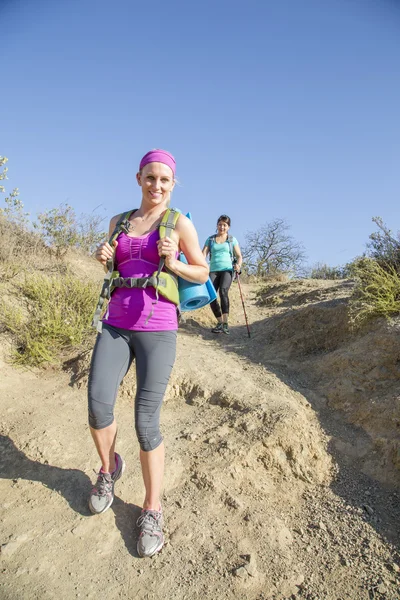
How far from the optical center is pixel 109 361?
7.41 ft

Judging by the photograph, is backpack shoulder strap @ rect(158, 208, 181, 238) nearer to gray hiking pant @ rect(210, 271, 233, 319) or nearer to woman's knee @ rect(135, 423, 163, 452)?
woman's knee @ rect(135, 423, 163, 452)

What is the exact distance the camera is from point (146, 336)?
2240 mm

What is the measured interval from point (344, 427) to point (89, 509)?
2.30 metres

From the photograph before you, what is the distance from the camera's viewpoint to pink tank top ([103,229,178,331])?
225 cm

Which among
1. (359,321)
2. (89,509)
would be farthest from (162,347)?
(359,321)

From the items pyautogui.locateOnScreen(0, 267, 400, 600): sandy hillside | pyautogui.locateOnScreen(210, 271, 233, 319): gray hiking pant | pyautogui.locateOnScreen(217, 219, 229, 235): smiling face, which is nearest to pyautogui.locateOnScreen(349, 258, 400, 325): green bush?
pyautogui.locateOnScreen(0, 267, 400, 600): sandy hillside

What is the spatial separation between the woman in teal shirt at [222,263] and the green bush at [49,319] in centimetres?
220

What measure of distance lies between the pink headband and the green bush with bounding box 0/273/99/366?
294 cm

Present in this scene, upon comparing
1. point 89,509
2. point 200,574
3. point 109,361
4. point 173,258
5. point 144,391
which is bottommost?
point 200,574

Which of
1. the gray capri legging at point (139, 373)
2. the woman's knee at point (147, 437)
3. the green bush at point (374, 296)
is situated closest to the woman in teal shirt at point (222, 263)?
the green bush at point (374, 296)

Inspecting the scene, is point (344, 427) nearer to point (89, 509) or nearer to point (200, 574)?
point (200, 574)

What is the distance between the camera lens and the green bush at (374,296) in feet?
15.6

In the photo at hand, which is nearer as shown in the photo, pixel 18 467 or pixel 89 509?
pixel 89 509

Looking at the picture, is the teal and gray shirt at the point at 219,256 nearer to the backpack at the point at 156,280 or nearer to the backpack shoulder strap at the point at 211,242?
the backpack shoulder strap at the point at 211,242
